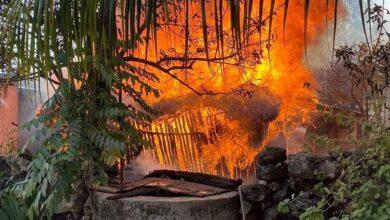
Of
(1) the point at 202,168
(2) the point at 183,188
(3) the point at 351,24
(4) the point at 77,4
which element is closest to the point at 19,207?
(2) the point at 183,188

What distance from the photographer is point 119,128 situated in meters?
5.61

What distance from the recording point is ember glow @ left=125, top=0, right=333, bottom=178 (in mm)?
7371

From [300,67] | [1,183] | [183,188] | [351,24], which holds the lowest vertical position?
[1,183]

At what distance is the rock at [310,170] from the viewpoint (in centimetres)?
509

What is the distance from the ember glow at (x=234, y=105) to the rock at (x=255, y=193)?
5.34 feet

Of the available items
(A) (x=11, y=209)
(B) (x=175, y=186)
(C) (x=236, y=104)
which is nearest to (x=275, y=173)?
(B) (x=175, y=186)

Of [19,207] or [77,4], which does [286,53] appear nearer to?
[19,207]

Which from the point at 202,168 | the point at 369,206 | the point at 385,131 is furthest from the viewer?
the point at 202,168

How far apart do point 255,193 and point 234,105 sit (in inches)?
88.3

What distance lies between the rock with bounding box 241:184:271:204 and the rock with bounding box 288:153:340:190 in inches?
17.6

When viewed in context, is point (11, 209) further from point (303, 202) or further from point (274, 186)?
point (303, 202)

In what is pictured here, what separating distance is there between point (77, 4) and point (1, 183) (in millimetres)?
6968

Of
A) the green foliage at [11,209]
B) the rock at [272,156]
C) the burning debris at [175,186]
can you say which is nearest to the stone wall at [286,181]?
the rock at [272,156]

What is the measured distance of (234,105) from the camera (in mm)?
7871
